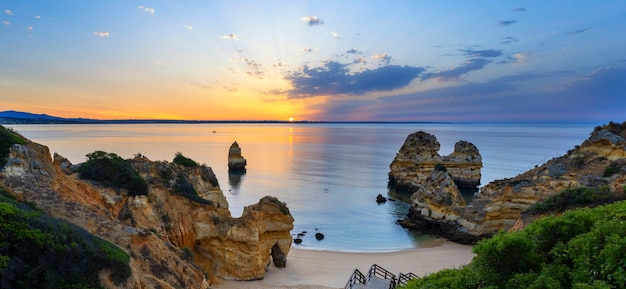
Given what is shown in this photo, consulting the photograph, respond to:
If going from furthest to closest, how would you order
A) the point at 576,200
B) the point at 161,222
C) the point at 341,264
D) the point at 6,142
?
the point at 341,264, the point at 161,222, the point at 576,200, the point at 6,142

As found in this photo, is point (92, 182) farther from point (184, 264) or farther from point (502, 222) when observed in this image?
point (502, 222)

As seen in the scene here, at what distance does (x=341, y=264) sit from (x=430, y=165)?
3565 cm

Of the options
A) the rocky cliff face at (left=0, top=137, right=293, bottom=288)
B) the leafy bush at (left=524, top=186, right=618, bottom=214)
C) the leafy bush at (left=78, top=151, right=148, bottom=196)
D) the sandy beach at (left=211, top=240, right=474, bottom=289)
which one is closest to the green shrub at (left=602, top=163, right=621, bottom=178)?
the leafy bush at (left=524, top=186, right=618, bottom=214)

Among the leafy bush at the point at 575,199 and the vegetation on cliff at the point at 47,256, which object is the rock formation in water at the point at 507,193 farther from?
the vegetation on cliff at the point at 47,256

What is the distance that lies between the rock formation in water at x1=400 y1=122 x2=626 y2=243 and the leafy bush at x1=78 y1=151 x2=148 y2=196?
25658 millimetres

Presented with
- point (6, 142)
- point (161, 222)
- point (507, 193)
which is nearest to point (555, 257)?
point (161, 222)

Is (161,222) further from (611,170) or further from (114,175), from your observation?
(611,170)

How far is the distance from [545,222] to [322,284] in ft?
50.0

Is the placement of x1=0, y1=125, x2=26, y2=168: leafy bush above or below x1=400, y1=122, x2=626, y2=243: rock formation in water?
above

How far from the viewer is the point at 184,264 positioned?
546 inches

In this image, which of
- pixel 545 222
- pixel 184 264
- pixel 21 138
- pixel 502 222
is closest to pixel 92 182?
pixel 21 138

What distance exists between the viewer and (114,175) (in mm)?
17422

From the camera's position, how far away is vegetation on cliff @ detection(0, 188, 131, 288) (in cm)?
760

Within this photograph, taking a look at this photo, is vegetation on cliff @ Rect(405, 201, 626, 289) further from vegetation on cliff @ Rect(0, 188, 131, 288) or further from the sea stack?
the sea stack
